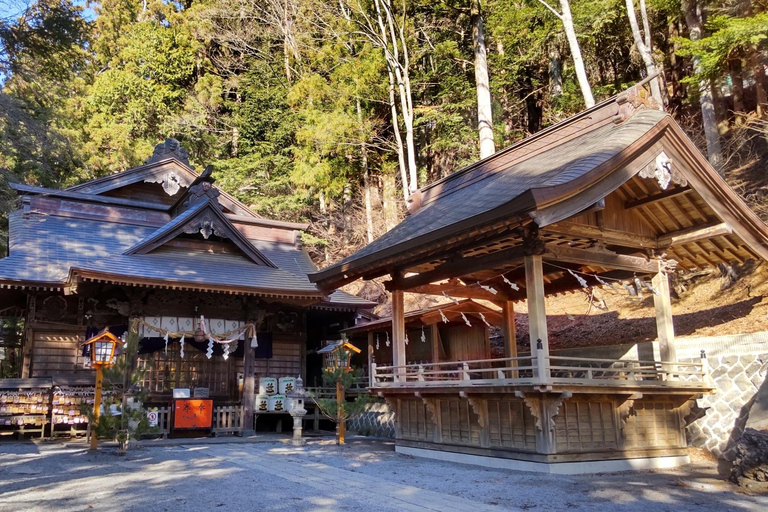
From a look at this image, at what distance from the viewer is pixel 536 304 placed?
31.1 feet

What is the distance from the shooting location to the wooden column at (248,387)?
15938mm

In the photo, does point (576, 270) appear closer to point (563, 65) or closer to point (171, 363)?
point (171, 363)

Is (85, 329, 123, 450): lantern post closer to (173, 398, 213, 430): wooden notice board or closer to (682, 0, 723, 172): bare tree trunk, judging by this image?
(173, 398, 213, 430): wooden notice board

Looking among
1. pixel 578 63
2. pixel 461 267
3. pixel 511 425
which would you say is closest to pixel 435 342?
pixel 461 267

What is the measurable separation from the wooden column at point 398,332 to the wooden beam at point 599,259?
12.1 feet

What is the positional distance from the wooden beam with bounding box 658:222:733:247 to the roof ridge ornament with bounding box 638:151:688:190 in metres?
1.59

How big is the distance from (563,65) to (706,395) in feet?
67.5

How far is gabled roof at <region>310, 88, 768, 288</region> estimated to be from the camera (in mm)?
8797

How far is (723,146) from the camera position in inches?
745

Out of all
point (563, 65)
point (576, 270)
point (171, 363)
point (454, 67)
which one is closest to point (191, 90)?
point (454, 67)

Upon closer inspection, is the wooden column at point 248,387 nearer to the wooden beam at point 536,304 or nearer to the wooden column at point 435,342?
the wooden column at point 435,342

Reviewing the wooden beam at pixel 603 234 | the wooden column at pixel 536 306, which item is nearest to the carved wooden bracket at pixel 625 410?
the wooden column at pixel 536 306

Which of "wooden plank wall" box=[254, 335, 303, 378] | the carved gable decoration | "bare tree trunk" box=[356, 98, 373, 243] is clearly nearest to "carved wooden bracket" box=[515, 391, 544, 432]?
"wooden plank wall" box=[254, 335, 303, 378]

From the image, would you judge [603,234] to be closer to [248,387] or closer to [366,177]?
[248,387]
